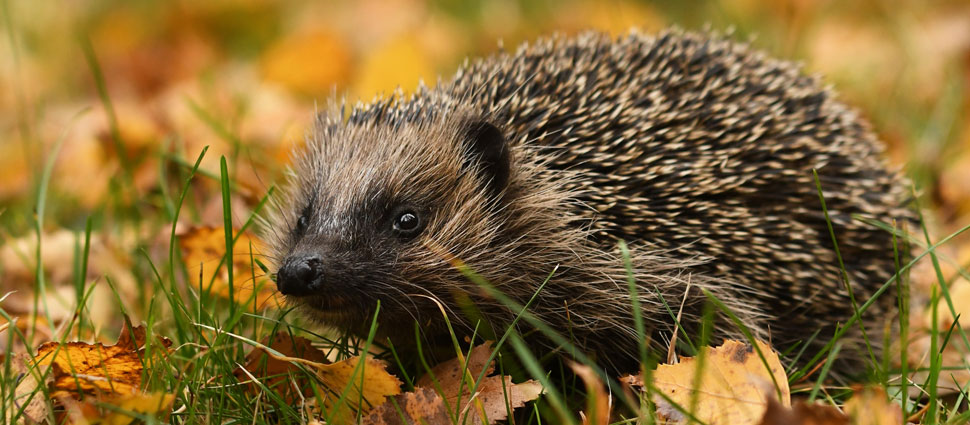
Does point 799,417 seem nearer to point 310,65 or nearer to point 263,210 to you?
point 263,210

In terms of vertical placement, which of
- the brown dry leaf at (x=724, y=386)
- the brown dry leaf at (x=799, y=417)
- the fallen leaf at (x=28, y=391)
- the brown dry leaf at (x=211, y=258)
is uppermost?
the brown dry leaf at (x=211, y=258)

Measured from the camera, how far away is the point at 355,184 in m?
3.80

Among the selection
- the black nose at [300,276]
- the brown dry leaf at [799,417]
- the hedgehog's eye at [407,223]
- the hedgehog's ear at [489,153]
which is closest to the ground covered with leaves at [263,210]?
the brown dry leaf at [799,417]

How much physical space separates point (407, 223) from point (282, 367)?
739 mm

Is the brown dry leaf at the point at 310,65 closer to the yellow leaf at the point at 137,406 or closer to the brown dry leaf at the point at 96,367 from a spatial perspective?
the brown dry leaf at the point at 96,367

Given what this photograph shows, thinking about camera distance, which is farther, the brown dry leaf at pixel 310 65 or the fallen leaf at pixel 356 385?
the brown dry leaf at pixel 310 65

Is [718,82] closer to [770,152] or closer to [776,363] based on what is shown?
[770,152]

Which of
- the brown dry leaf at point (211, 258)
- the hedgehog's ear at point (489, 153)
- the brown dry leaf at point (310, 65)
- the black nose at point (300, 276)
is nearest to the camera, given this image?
the black nose at point (300, 276)

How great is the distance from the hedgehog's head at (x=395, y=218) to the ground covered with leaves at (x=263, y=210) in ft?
0.71

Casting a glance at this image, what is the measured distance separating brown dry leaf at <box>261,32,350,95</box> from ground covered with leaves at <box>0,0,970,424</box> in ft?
0.07

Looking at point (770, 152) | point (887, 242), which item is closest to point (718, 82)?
point (770, 152)

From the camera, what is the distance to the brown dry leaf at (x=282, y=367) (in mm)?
3473

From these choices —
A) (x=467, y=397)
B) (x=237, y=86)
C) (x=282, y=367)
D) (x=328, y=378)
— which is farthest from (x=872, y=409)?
(x=237, y=86)

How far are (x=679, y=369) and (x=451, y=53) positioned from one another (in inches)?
230
